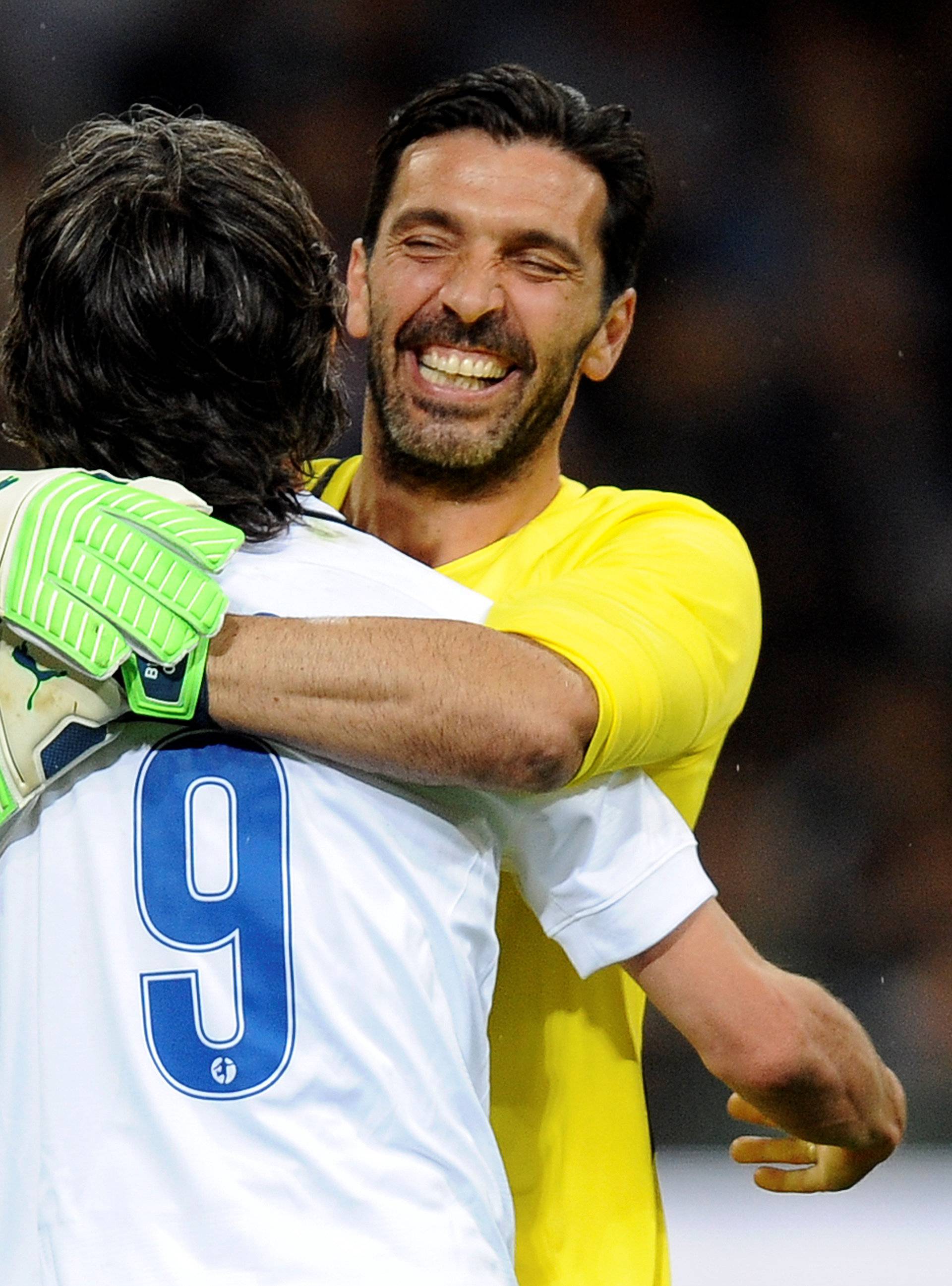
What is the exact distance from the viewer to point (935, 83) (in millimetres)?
3152

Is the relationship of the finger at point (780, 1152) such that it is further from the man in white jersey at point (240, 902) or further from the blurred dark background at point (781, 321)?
the blurred dark background at point (781, 321)

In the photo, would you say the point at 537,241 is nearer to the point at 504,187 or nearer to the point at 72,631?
the point at 504,187

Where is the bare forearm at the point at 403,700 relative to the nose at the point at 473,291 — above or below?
below

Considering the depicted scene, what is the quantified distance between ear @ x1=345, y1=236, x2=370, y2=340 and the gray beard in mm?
110

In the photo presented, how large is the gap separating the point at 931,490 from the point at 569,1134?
1998 mm

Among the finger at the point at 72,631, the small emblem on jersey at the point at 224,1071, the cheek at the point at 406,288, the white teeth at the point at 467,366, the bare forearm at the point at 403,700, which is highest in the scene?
the cheek at the point at 406,288

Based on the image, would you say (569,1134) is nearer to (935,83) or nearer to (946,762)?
(946,762)

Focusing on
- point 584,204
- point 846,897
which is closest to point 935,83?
point 846,897

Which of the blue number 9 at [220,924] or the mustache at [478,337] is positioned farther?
the mustache at [478,337]

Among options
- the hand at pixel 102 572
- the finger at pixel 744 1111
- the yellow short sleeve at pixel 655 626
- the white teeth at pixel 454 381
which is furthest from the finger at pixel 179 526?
the white teeth at pixel 454 381

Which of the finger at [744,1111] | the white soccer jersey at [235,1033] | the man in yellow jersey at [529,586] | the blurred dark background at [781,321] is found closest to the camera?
the white soccer jersey at [235,1033]

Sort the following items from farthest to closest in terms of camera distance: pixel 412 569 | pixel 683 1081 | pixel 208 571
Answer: pixel 683 1081
pixel 412 569
pixel 208 571

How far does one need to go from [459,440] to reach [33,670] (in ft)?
2.48

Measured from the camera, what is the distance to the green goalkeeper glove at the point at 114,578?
855 millimetres
